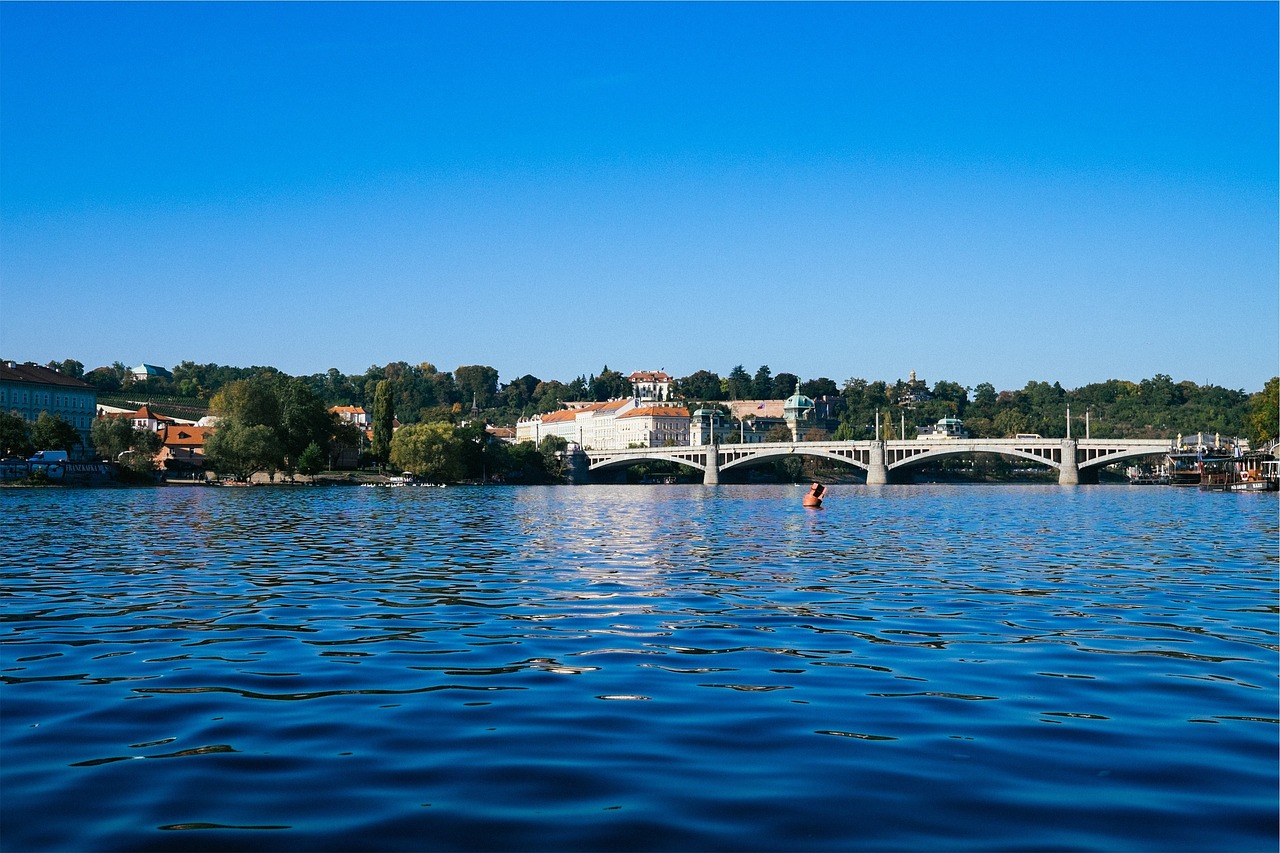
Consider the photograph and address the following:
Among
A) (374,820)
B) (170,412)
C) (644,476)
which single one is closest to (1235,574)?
(374,820)

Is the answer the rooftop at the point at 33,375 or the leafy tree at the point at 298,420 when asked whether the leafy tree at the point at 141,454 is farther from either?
the rooftop at the point at 33,375

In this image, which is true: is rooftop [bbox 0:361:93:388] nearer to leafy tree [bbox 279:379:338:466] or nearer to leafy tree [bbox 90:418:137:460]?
leafy tree [bbox 90:418:137:460]

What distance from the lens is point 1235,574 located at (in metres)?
23.5

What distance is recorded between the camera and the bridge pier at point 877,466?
444 ft

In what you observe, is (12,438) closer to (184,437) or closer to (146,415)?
(184,437)

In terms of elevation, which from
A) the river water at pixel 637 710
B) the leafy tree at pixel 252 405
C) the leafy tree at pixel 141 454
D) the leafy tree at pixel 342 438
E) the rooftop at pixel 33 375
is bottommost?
the river water at pixel 637 710

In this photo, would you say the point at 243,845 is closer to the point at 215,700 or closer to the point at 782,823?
the point at 782,823

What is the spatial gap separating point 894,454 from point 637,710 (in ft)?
451

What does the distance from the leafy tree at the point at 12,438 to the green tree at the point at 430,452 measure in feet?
112

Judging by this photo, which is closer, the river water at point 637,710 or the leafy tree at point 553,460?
the river water at point 637,710

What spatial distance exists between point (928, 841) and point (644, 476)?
555ft

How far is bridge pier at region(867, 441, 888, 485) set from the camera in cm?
13538

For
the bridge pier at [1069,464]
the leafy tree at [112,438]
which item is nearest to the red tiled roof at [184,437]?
the leafy tree at [112,438]

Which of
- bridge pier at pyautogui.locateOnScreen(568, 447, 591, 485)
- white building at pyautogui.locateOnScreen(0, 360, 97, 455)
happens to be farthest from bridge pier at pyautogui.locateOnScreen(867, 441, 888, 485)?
white building at pyautogui.locateOnScreen(0, 360, 97, 455)
